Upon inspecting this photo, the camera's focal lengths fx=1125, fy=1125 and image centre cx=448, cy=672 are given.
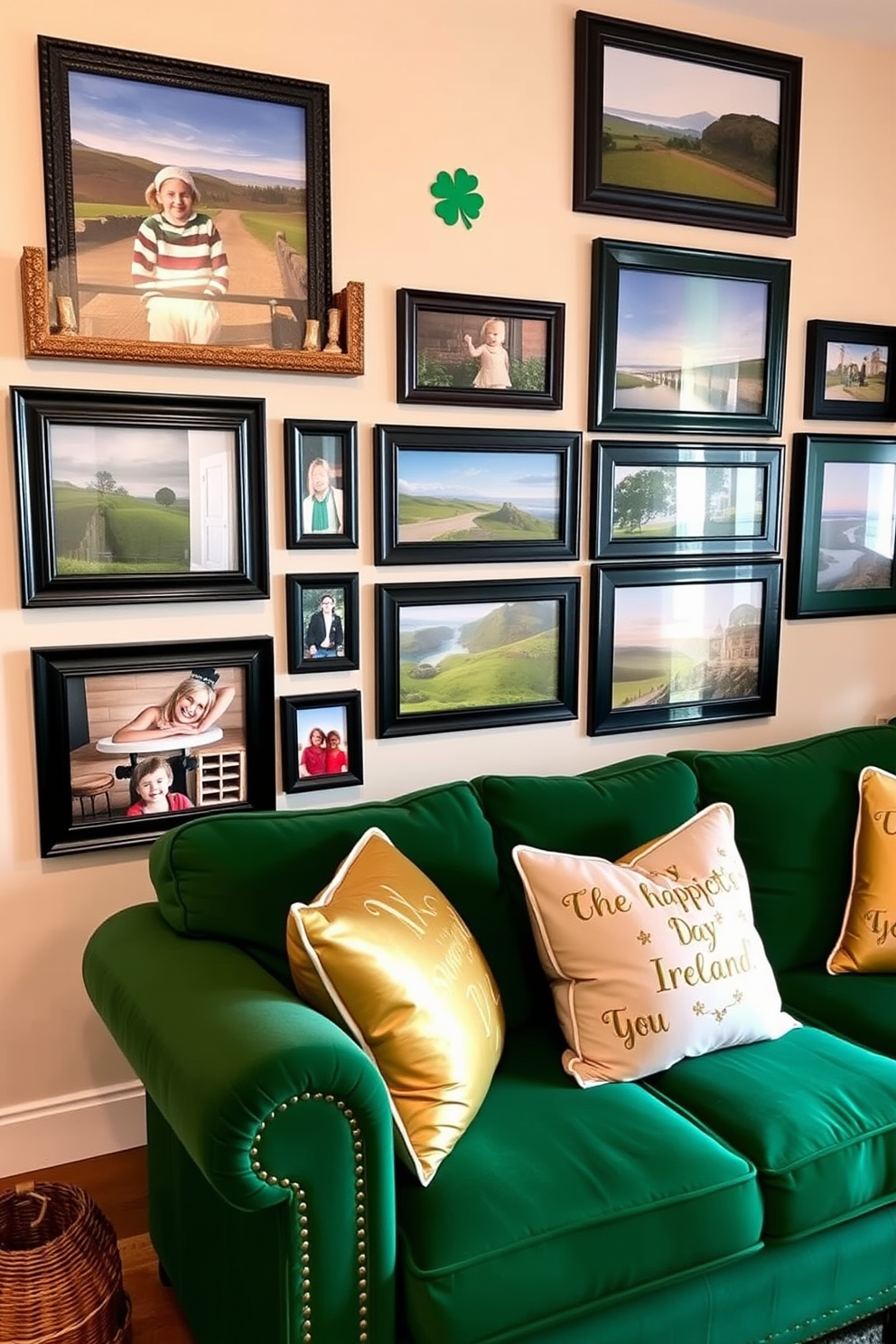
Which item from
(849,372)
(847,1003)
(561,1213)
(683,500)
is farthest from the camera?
(849,372)

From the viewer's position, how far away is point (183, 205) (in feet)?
7.47

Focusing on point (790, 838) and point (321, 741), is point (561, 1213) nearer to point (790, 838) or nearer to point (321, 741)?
point (790, 838)

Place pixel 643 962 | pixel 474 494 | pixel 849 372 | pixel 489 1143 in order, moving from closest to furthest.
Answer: pixel 489 1143
pixel 643 962
pixel 474 494
pixel 849 372

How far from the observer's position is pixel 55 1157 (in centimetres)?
241

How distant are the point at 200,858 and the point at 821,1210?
3.72 feet

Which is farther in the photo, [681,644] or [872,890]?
[681,644]

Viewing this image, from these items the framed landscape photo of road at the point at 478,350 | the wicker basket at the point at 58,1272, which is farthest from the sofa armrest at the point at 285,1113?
the framed landscape photo of road at the point at 478,350

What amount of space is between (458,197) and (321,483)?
73 centimetres

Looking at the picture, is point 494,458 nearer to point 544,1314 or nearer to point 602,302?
point 602,302

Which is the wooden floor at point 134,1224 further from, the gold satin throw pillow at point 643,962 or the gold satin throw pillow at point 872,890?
the gold satin throw pillow at point 872,890

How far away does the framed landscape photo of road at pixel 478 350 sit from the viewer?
253 cm

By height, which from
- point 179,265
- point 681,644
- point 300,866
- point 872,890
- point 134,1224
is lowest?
point 134,1224

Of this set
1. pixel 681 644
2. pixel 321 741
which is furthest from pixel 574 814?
pixel 681 644

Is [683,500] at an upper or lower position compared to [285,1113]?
upper
